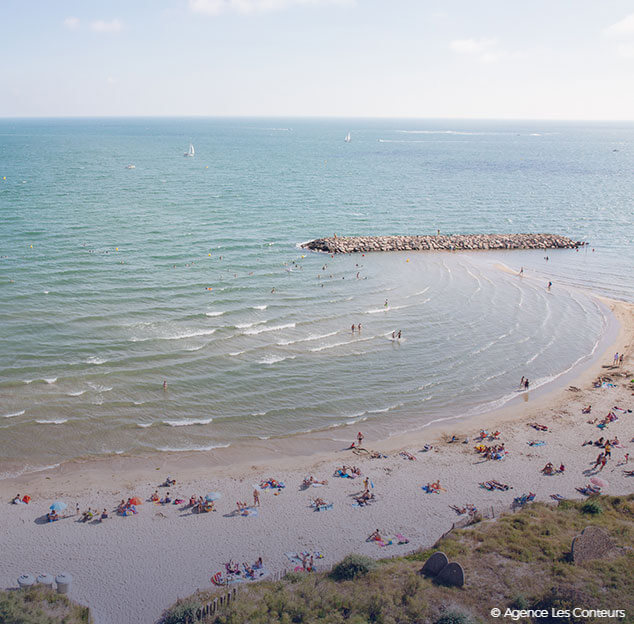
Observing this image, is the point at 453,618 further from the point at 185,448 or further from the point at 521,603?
the point at 185,448

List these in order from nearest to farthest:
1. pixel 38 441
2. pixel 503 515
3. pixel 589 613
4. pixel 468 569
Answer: pixel 589 613 < pixel 468 569 < pixel 503 515 < pixel 38 441

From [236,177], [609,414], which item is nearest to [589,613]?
[609,414]

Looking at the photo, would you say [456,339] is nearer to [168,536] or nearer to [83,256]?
[168,536]

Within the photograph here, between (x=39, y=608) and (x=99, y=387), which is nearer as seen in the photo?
(x=39, y=608)

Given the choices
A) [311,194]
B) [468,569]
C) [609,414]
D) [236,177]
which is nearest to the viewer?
[468,569]

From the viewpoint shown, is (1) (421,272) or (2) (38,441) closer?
(2) (38,441)

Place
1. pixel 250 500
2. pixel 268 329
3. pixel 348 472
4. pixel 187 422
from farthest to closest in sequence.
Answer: pixel 268 329, pixel 187 422, pixel 348 472, pixel 250 500

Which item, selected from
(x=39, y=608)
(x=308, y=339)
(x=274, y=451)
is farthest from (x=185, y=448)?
(x=308, y=339)
